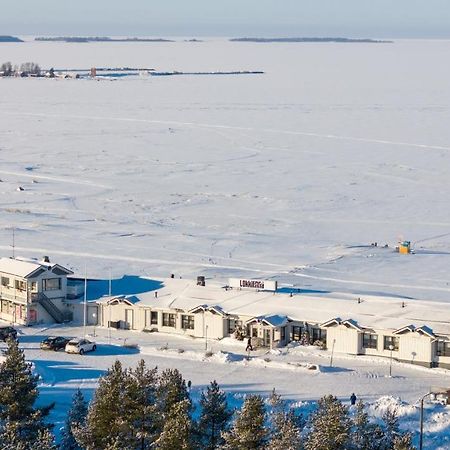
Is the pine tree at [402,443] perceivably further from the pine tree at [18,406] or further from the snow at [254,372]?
the pine tree at [18,406]

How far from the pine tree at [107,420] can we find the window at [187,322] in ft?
32.1

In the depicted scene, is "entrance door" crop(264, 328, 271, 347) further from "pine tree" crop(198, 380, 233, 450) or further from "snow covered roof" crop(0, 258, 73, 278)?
"pine tree" crop(198, 380, 233, 450)

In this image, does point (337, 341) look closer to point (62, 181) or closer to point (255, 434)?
point (255, 434)

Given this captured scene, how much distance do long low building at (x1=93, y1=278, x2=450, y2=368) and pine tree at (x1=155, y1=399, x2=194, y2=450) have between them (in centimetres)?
933

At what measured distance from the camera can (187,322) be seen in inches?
1008

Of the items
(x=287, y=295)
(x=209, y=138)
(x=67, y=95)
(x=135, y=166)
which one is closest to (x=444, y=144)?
(x=209, y=138)

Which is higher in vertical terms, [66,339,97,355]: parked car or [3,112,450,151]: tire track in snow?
[3,112,450,151]: tire track in snow

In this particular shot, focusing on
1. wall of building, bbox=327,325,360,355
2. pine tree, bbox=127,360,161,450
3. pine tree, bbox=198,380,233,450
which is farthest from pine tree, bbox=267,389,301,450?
wall of building, bbox=327,325,360,355

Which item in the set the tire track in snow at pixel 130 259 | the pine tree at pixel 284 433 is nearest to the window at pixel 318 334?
the tire track in snow at pixel 130 259

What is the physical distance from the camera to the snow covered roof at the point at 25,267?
87.2 feet

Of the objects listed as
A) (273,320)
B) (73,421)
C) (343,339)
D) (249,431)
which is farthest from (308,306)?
(249,431)

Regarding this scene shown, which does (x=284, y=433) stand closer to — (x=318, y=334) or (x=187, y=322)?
(x=318, y=334)

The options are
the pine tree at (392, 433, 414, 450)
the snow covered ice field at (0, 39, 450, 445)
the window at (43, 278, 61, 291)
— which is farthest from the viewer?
the snow covered ice field at (0, 39, 450, 445)

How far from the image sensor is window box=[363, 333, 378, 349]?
2383 centimetres
